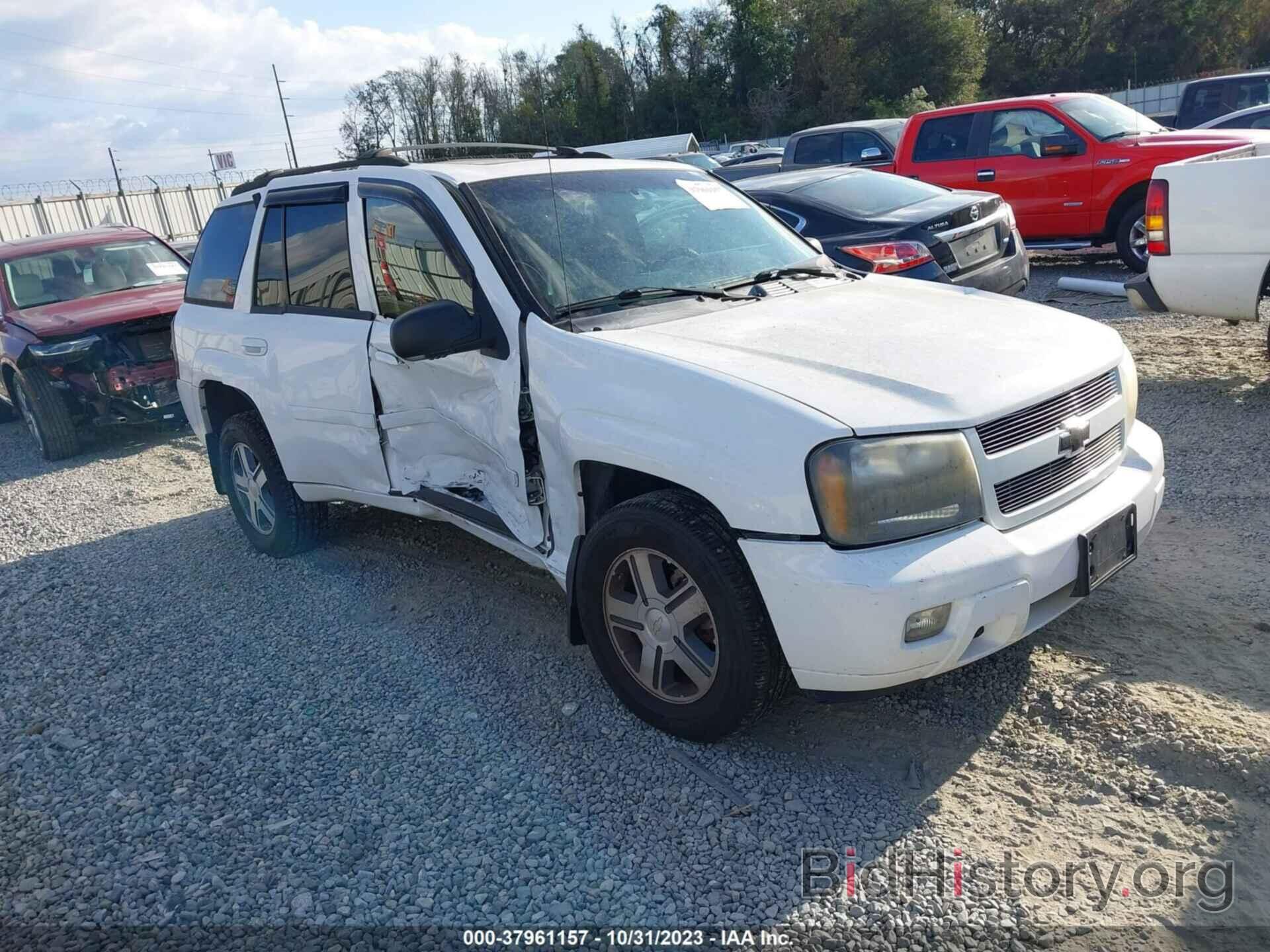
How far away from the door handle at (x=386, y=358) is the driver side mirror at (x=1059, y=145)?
868 cm

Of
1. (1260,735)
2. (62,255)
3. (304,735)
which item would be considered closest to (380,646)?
(304,735)

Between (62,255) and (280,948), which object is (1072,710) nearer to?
(280,948)

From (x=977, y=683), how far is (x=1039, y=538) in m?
0.79

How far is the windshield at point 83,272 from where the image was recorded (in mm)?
9031

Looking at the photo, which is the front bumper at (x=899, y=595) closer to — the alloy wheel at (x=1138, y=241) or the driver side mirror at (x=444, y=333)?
the driver side mirror at (x=444, y=333)

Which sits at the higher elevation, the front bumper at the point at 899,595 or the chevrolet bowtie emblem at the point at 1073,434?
the chevrolet bowtie emblem at the point at 1073,434

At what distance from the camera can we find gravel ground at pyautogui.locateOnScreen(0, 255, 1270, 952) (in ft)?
8.28

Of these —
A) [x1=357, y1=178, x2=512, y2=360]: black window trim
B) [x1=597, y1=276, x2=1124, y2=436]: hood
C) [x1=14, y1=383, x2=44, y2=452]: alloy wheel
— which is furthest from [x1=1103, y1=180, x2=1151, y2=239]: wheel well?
[x1=14, y1=383, x2=44, y2=452]: alloy wheel

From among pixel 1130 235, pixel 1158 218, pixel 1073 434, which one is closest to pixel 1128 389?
pixel 1073 434

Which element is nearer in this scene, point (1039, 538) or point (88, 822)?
point (1039, 538)

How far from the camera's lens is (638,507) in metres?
2.99

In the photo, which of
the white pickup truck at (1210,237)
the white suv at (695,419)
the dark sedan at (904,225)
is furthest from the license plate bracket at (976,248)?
the white suv at (695,419)

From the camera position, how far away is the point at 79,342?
805 cm

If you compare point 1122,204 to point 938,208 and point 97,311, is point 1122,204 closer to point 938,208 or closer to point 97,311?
point 938,208
